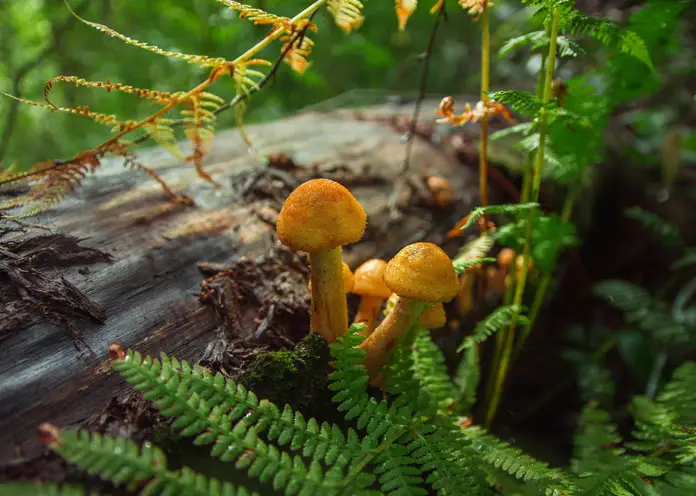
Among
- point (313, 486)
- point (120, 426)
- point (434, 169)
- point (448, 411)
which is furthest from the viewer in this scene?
point (434, 169)

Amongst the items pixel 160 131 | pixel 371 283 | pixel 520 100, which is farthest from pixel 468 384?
pixel 160 131

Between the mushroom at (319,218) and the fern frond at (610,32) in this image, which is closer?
the mushroom at (319,218)

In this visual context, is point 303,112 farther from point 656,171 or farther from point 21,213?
point 656,171

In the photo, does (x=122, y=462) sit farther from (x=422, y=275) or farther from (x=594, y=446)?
(x=594, y=446)

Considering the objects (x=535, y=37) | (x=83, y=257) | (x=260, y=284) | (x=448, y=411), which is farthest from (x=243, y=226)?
(x=535, y=37)

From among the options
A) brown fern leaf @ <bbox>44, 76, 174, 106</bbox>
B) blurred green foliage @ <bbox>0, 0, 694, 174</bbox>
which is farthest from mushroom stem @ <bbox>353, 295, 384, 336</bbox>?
blurred green foliage @ <bbox>0, 0, 694, 174</bbox>

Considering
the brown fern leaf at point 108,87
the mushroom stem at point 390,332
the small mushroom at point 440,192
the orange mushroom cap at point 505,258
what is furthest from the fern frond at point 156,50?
the orange mushroom cap at point 505,258

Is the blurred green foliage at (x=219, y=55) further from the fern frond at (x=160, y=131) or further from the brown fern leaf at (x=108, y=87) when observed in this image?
the brown fern leaf at (x=108, y=87)
